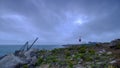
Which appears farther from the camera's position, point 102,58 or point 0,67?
point 0,67

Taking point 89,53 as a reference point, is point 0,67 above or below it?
below

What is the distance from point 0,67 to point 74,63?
6087mm

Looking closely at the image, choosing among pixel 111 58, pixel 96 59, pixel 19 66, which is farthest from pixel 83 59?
pixel 19 66

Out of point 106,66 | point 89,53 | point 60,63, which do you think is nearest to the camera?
point 106,66

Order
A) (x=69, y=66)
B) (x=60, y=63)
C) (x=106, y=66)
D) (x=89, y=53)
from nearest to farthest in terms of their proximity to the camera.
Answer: (x=106, y=66) < (x=69, y=66) < (x=60, y=63) < (x=89, y=53)

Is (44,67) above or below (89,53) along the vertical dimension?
below

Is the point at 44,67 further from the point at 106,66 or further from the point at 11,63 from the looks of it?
the point at 106,66

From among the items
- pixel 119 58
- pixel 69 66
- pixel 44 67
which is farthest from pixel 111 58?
pixel 44 67

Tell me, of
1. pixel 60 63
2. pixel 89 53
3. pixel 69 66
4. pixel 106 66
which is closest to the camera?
pixel 106 66

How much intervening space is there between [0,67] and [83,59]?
6493 mm

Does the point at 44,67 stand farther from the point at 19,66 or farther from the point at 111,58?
the point at 111,58

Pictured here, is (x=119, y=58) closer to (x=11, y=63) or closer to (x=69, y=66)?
(x=69, y=66)

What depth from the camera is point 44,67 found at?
614 inches

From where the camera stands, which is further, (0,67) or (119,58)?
(0,67)
